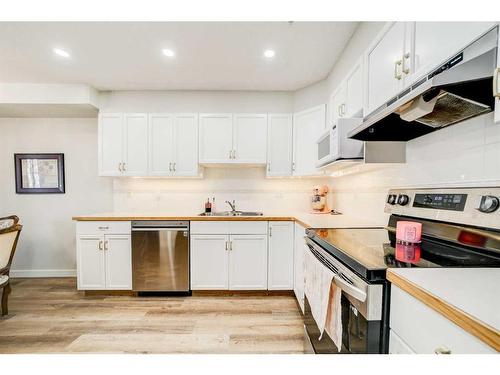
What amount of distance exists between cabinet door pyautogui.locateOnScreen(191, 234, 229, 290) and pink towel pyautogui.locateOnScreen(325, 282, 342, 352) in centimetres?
165

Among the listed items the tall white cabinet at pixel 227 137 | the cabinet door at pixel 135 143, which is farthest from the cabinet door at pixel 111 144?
the tall white cabinet at pixel 227 137

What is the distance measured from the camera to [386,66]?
1.29 metres

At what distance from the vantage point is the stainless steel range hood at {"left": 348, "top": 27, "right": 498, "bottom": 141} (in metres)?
0.73

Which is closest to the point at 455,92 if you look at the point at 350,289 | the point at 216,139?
the point at 350,289

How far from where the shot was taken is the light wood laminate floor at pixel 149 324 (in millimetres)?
1738

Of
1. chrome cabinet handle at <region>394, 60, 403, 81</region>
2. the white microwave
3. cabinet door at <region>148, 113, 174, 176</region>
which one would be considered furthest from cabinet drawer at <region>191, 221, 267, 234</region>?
chrome cabinet handle at <region>394, 60, 403, 81</region>

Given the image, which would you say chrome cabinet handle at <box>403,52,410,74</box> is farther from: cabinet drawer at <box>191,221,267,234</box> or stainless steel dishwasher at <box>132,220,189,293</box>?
stainless steel dishwasher at <box>132,220,189,293</box>

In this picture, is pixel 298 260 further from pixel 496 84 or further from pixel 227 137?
pixel 496 84

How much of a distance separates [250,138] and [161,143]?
1.09 m

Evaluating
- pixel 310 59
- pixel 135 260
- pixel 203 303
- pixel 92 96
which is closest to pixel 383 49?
pixel 310 59

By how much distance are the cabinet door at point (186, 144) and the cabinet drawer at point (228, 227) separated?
27.2 inches

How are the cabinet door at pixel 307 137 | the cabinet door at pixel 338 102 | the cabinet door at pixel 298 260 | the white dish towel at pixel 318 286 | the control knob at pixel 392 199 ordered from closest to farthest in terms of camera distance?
the white dish towel at pixel 318 286 → the control knob at pixel 392 199 → the cabinet door at pixel 338 102 → the cabinet door at pixel 298 260 → the cabinet door at pixel 307 137

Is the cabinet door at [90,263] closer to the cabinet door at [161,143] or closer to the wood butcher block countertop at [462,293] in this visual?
the cabinet door at [161,143]

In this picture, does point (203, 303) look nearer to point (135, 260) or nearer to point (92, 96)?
point (135, 260)
